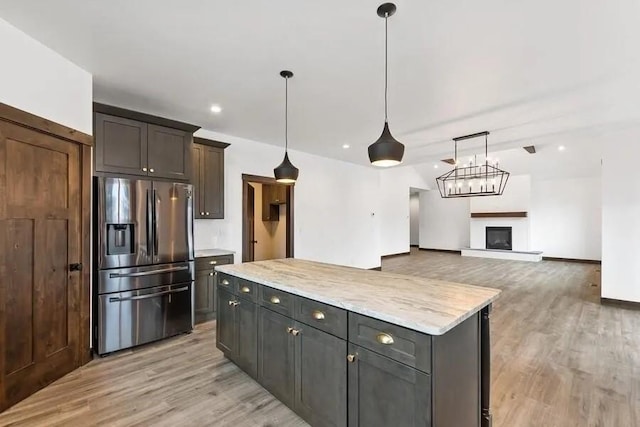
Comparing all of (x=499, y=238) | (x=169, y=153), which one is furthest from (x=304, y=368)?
(x=499, y=238)

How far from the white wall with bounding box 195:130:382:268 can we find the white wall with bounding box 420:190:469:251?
5298 millimetres

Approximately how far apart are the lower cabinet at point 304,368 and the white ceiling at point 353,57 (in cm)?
208

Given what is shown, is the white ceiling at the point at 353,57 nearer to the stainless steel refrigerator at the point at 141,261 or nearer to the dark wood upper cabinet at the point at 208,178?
the dark wood upper cabinet at the point at 208,178

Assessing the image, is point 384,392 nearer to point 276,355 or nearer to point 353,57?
point 276,355

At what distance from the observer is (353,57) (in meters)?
2.62

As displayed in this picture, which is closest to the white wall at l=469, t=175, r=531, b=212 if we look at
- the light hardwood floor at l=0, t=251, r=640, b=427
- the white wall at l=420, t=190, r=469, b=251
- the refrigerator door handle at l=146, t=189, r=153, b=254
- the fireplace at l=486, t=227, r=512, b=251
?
the fireplace at l=486, t=227, r=512, b=251

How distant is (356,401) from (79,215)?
2903 mm

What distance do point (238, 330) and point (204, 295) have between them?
5.32 feet

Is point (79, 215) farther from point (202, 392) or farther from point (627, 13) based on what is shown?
point (627, 13)

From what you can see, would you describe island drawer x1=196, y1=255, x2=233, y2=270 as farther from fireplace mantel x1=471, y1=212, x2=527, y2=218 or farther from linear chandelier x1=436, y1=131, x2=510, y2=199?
fireplace mantel x1=471, y1=212, x2=527, y2=218

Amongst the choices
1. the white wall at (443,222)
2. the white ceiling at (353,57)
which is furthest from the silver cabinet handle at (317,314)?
the white wall at (443,222)

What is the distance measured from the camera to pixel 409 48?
246 cm

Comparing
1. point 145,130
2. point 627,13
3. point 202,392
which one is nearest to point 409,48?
point 627,13

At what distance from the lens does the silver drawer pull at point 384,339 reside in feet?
5.09
